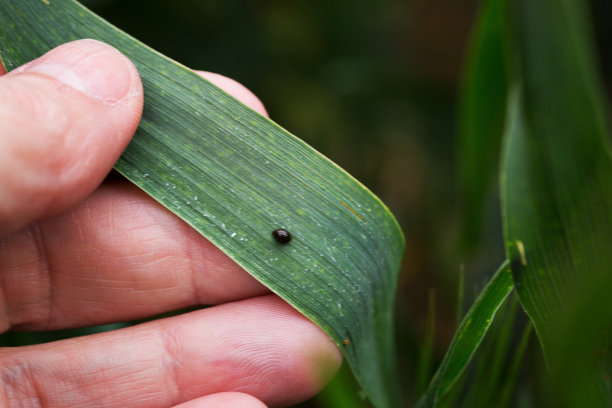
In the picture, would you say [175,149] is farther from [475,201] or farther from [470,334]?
[475,201]

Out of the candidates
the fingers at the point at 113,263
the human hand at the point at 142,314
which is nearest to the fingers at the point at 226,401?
the human hand at the point at 142,314

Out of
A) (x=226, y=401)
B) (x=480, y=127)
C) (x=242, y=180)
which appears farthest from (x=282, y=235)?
(x=480, y=127)

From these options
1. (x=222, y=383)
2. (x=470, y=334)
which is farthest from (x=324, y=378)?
(x=222, y=383)

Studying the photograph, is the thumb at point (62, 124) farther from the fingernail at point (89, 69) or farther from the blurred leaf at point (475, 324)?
the blurred leaf at point (475, 324)

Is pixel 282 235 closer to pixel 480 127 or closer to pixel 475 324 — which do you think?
pixel 475 324

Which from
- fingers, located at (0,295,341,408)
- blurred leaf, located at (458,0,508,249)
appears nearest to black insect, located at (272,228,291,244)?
fingers, located at (0,295,341,408)

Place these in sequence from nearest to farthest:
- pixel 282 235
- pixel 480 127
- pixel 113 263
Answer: pixel 282 235 → pixel 113 263 → pixel 480 127

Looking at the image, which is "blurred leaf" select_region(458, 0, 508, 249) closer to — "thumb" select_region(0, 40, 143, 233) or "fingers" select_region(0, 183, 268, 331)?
"fingers" select_region(0, 183, 268, 331)
